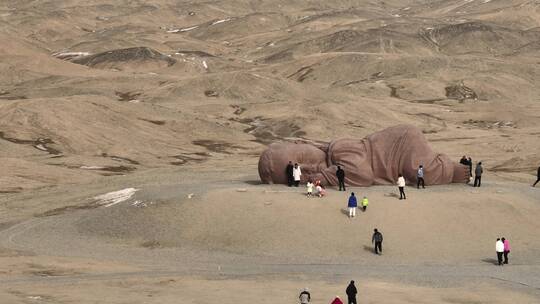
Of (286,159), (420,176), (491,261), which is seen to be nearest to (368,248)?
(491,261)

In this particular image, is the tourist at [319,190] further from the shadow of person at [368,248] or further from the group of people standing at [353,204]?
the shadow of person at [368,248]

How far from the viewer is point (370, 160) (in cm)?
3444

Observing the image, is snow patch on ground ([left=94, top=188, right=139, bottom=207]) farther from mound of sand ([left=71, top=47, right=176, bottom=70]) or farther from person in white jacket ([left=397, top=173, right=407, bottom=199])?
mound of sand ([left=71, top=47, right=176, bottom=70])

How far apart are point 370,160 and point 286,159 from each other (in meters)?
3.78

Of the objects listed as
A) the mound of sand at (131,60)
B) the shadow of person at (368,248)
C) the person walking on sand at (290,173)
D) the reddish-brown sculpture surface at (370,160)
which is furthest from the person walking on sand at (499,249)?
the mound of sand at (131,60)

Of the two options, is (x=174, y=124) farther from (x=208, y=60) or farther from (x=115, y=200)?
(x=208, y=60)

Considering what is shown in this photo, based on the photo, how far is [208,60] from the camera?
444ft

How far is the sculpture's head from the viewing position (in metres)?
34.5

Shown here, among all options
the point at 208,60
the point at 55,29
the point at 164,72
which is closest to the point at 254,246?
the point at 164,72

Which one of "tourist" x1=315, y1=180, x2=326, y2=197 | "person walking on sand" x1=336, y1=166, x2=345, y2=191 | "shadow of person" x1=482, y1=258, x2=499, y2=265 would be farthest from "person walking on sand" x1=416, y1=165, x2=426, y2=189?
"shadow of person" x1=482, y1=258, x2=499, y2=265

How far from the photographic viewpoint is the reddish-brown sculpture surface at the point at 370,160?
111 feet

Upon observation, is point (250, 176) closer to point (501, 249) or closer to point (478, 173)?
point (478, 173)

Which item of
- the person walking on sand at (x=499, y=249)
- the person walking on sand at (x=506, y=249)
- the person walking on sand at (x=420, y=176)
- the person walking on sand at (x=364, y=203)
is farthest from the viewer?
the person walking on sand at (x=420, y=176)

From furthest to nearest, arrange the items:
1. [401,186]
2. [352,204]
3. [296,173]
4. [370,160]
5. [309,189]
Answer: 1. [370,160]
2. [296,173]
3. [309,189]
4. [401,186]
5. [352,204]
